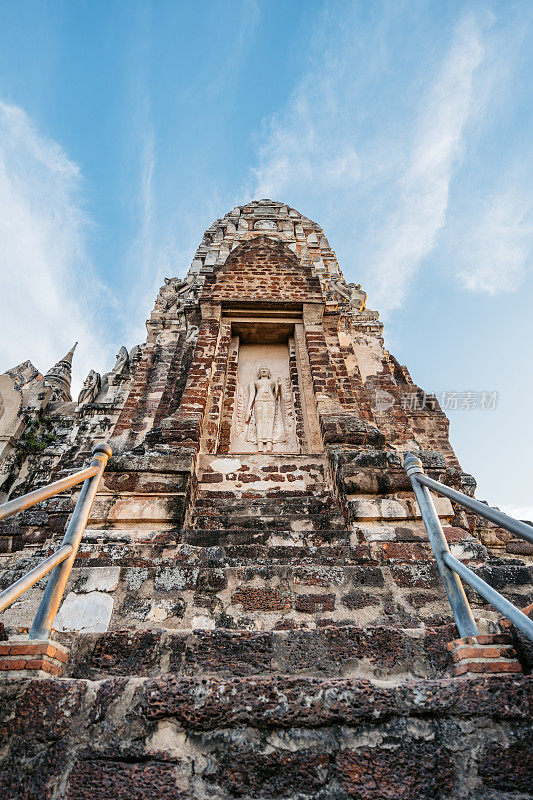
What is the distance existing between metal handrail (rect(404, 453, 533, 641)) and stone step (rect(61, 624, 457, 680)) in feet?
0.90

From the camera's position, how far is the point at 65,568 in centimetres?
198

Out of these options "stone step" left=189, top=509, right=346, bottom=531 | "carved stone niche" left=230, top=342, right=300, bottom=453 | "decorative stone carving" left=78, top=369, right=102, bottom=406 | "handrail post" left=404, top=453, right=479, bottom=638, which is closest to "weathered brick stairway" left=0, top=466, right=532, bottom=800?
"handrail post" left=404, top=453, right=479, bottom=638

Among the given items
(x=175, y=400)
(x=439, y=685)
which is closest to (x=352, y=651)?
(x=439, y=685)

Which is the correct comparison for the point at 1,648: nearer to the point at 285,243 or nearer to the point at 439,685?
the point at 439,685

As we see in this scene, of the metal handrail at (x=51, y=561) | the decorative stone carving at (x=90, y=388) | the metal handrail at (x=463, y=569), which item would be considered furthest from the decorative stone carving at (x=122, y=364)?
the metal handrail at (x=463, y=569)

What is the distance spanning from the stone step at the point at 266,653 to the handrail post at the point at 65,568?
0.34 meters

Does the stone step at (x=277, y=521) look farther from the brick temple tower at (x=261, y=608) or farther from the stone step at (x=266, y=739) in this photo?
the stone step at (x=266, y=739)

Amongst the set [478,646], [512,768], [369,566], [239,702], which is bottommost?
[512,768]

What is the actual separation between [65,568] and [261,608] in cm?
149

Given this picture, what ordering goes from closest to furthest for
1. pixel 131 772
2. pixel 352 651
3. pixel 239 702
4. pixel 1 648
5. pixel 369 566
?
pixel 131 772 < pixel 239 702 < pixel 1 648 < pixel 352 651 < pixel 369 566

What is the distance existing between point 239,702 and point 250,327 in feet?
20.4

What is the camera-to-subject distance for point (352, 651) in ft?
6.76

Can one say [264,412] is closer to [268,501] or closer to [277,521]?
[268,501]

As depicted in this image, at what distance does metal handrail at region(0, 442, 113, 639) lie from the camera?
162cm
